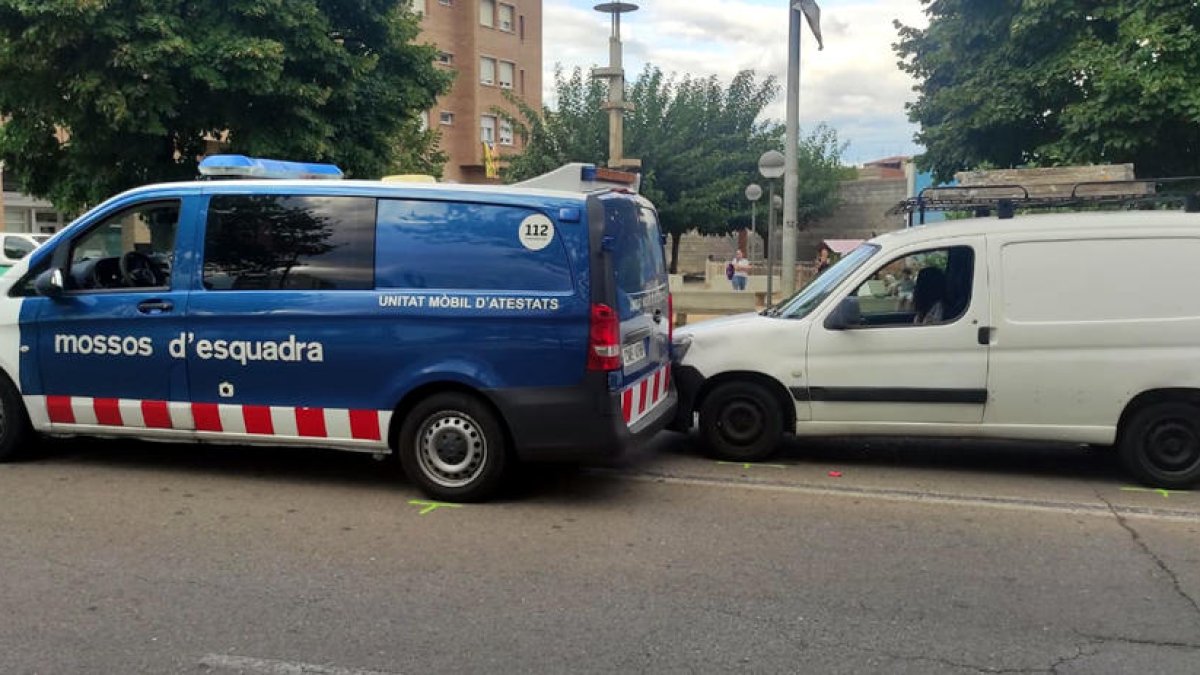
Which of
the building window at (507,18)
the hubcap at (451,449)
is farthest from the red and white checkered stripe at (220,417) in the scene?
the building window at (507,18)

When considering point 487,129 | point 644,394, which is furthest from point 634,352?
point 487,129

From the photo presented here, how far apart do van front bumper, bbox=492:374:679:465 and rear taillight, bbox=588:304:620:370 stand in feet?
0.55

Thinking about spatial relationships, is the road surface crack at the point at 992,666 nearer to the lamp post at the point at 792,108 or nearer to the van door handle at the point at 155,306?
the van door handle at the point at 155,306

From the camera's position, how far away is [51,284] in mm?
6047

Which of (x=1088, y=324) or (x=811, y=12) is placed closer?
(x=1088, y=324)

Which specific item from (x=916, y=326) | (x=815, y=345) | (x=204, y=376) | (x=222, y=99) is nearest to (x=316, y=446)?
(x=204, y=376)

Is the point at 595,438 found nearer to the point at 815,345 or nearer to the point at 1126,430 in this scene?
the point at 815,345

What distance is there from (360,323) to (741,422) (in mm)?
2838

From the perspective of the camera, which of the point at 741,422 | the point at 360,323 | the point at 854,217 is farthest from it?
the point at 854,217

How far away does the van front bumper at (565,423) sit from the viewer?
531cm

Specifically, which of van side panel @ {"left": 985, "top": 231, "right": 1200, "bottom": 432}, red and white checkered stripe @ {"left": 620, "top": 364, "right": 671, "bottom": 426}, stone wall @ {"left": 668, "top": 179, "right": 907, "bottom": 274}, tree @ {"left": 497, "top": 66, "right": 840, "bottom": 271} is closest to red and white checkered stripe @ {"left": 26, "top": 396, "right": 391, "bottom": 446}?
red and white checkered stripe @ {"left": 620, "top": 364, "right": 671, "bottom": 426}

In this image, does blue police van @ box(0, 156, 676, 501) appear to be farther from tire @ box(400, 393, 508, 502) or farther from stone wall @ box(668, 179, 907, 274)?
stone wall @ box(668, 179, 907, 274)

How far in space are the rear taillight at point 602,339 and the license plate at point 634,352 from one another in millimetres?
146

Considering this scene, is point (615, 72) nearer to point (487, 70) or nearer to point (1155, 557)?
point (1155, 557)
